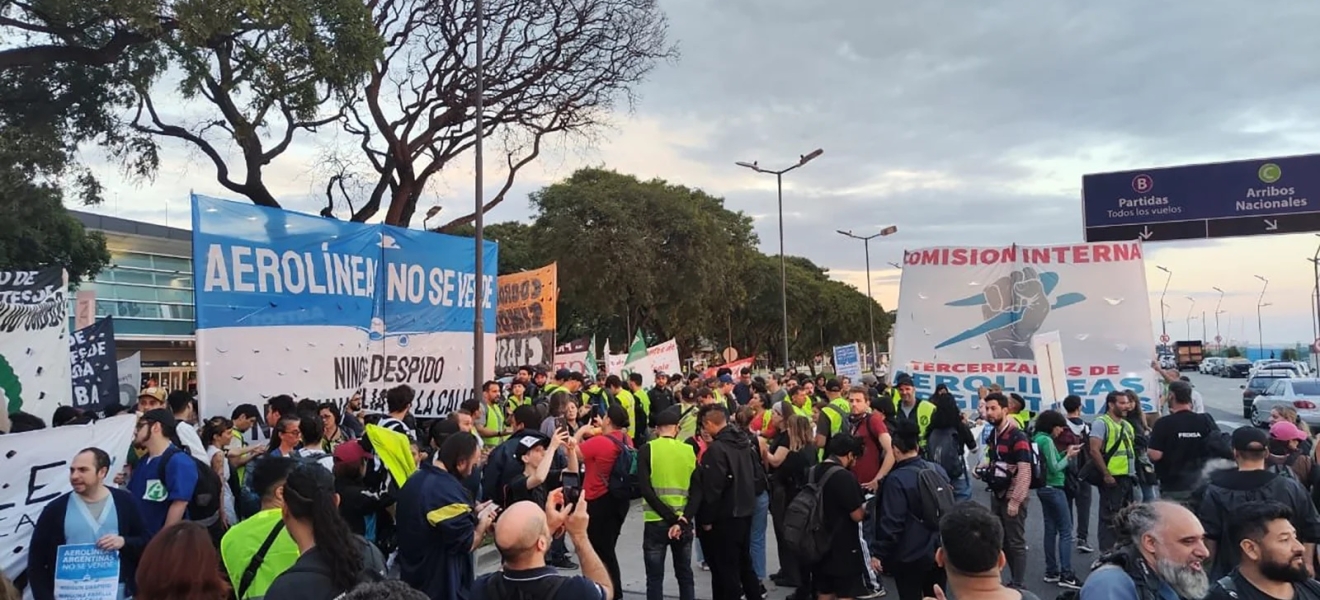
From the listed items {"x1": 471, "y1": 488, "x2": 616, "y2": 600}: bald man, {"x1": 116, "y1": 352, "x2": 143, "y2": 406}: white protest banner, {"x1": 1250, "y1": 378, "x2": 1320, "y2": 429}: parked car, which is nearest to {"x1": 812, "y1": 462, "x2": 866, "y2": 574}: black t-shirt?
{"x1": 471, "y1": 488, "x2": 616, "y2": 600}: bald man

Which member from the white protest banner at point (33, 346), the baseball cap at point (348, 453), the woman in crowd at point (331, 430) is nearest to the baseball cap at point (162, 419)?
the baseball cap at point (348, 453)

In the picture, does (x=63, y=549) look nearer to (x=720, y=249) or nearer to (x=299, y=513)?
(x=299, y=513)

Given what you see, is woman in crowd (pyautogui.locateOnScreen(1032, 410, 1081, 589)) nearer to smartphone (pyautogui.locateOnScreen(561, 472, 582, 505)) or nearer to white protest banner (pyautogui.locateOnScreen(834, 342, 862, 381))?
smartphone (pyautogui.locateOnScreen(561, 472, 582, 505))

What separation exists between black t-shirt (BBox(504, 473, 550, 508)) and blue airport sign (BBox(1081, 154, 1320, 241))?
16.4 metres

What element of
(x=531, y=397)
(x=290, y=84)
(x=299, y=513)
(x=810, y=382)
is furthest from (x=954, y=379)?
(x=290, y=84)

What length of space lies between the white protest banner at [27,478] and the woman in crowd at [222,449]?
1055 millimetres

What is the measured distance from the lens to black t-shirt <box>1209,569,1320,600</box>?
11.5ft

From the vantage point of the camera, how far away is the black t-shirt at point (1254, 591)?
138 inches

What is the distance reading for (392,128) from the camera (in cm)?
1989

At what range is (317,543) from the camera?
11.8 feet

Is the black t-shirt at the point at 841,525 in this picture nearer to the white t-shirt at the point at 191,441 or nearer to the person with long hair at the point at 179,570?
the person with long hair at the point at 179,570

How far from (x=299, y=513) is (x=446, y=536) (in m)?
1.24

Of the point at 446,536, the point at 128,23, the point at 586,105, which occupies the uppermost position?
the point at 586,105

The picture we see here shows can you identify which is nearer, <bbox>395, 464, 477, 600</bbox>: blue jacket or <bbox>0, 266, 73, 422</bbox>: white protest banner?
<bbox>395, 464, 477, 600</bbox>: blue jacket
